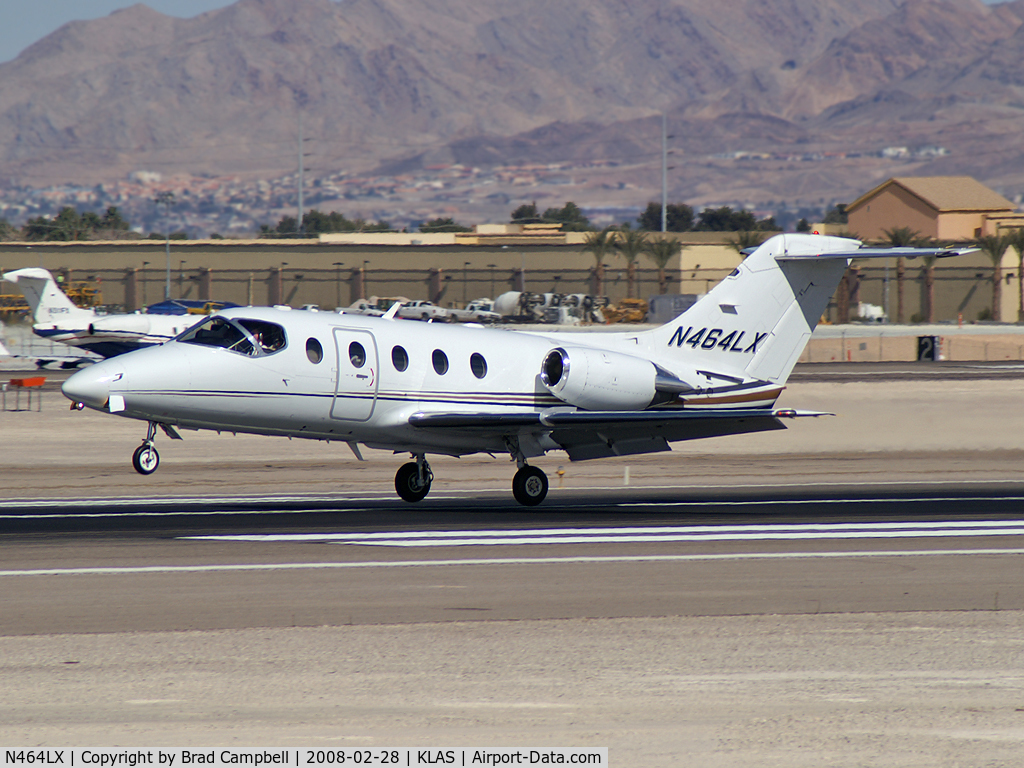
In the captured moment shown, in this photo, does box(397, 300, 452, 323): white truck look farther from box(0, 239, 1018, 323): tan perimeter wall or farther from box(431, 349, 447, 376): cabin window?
box(431, 349, 447, 376): cabin window

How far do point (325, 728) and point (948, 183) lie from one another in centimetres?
12233

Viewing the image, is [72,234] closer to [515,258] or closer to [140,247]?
[140,247]

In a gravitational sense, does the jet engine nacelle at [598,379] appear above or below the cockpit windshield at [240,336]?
below

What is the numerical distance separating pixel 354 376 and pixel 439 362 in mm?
1588

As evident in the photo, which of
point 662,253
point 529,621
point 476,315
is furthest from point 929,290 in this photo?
point 529,621

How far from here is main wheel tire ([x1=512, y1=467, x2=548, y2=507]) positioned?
20.5 meters

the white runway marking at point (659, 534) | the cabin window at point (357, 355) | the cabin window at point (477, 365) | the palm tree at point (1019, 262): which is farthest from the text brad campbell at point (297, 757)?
the palm tree at point (1019, 262)

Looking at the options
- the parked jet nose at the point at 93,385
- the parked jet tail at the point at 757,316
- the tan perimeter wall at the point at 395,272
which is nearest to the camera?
the parked jet nose at the point at 93,385

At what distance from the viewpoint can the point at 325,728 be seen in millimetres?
8680

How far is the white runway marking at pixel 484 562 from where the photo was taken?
14.3 meters

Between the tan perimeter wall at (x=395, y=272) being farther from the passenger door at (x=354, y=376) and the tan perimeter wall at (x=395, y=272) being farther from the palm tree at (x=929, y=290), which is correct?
the passenger door at (x=354, y=376)

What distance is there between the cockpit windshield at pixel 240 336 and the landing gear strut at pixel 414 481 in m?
3.63

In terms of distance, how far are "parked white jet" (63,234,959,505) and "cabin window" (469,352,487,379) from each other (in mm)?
28

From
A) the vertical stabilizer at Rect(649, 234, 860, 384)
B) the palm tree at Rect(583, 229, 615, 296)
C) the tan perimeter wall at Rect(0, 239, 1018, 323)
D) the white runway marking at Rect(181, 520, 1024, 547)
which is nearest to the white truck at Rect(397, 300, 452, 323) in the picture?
the tan perimeter wall at Rect(0, 239, 1018, 323)
